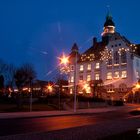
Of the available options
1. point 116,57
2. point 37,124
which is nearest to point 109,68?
point 116,57

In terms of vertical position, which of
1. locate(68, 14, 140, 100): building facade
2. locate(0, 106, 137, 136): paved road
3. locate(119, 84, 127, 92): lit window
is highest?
locate(68, 14, 140, 100): building facade

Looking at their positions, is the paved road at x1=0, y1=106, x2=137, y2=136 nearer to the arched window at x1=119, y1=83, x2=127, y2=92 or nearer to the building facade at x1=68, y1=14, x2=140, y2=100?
the building facade at x1=68, y1=14, x2=140, y2=100

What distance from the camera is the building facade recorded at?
63750 mm

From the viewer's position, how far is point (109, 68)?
68188 mm

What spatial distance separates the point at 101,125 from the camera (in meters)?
13.5

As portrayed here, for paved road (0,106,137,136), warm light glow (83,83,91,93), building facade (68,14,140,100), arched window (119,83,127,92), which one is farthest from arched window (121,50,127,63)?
paved road (0,106,137,136)

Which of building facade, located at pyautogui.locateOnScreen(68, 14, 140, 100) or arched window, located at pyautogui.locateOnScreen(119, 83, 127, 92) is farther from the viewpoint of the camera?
building facade, located at pyautogui.locateOnScreen(68, 14, 140, 100)

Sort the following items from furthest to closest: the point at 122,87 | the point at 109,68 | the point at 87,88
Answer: the point at 87,88 → the point at 109,68 → the point at 122,87

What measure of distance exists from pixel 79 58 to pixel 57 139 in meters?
67.3

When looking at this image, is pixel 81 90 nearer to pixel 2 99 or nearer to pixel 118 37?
pixel 118 37

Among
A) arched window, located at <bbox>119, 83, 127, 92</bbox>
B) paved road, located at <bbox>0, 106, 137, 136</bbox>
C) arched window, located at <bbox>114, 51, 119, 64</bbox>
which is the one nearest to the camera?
paved road, located at <bbox>0, 106, 137, 136</bbox>

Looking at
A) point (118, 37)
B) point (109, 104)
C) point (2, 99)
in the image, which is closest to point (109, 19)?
point (118, 37)

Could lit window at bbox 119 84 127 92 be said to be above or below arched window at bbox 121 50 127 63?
below

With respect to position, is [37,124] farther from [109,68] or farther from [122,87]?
[109,68]
